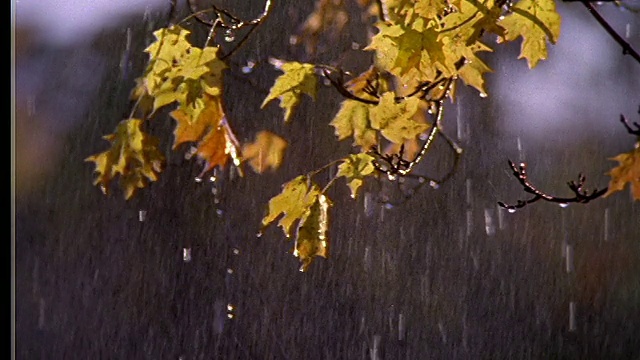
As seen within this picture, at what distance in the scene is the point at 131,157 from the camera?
1.52m

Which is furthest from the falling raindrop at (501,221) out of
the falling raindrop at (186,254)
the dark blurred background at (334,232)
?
the falling raindrop at (186,254)

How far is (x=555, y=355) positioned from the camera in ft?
17.2

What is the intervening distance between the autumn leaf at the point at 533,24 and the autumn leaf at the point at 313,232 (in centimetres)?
41

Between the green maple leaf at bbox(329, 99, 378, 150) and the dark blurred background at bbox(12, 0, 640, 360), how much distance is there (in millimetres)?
3449

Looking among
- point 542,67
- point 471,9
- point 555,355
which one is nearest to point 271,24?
point 542,67

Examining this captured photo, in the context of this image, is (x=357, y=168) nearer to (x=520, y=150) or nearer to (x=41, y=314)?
(x=520, y=150)

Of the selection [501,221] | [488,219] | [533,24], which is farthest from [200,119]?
[501,221]

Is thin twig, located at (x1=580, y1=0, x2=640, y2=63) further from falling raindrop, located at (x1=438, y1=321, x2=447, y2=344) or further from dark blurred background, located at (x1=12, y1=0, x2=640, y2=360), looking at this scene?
falling raindrop, located at (x1=438, y1=321, x2=447, y2=344)

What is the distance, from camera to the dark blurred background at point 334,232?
528 centimetres

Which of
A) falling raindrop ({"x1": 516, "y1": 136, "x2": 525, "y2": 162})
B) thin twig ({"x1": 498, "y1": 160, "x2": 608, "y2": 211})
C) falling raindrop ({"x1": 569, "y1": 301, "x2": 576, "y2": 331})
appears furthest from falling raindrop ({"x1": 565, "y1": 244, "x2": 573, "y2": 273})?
thin twig ({"x1": 498, "y1": 160, "x2": 608, "y2": 211})

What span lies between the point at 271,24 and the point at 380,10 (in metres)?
3.67

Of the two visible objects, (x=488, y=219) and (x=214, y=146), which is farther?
(x=488, y=219)

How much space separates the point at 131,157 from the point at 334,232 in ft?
12.7

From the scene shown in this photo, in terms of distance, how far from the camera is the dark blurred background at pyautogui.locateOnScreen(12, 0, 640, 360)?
5.28 meters
